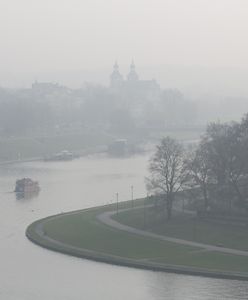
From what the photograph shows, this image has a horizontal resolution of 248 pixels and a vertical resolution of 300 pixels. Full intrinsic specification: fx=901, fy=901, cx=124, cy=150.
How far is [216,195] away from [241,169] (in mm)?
1286

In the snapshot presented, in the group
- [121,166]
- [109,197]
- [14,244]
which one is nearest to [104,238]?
[14,244]

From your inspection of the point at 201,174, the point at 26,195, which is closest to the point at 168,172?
the point at 201,174

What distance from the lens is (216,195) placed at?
101 ft

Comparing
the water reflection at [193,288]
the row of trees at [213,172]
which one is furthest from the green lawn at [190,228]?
the water reflection at [193,288]

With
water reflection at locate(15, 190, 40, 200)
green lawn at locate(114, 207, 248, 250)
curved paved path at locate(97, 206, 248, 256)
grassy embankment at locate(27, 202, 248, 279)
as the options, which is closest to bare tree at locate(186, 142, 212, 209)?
green lawn at locate(114, 207, 248, 250)

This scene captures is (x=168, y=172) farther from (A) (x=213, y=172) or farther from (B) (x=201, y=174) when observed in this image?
(A) (x=213, y=172)

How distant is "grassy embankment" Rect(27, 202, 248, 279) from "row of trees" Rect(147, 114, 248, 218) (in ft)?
5.14

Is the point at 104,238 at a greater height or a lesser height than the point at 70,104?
lesser

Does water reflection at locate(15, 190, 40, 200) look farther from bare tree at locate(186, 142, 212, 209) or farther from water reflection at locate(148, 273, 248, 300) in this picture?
water reflection at locate(148, 273, 248, 300)

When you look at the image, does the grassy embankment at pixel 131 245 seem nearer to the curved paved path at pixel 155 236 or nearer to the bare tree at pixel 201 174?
the curved paved path at pixel 155 236

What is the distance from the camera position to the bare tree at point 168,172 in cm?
3054

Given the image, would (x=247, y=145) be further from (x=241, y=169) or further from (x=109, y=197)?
(x=109, y=197)

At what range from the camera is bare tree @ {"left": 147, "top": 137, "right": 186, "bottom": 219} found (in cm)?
3054

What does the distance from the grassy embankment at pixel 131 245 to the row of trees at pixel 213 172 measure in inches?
61.7
